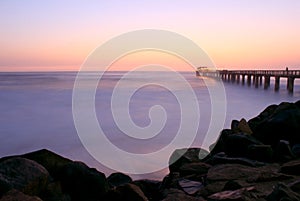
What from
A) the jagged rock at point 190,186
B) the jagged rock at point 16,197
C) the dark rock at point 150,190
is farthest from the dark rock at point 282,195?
the jagged rock at point 16,197

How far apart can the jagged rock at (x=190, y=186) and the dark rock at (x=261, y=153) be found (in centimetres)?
155

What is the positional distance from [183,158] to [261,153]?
1.41 meters

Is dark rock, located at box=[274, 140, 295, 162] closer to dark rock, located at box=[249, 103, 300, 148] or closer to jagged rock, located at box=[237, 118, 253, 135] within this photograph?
dark rock, located at box=[249, 103, 300, 148]

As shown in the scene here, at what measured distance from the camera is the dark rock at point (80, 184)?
177 inches

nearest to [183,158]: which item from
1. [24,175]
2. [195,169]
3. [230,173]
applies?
[195,169]

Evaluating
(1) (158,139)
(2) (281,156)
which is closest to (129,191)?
(2) (281,156)

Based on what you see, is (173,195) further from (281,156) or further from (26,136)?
(26,136)

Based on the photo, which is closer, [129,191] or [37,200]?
[37,200]

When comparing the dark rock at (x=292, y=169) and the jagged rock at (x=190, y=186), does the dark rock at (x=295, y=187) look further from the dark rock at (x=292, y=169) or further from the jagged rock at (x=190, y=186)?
the jagged rock at (x=190, y=186)

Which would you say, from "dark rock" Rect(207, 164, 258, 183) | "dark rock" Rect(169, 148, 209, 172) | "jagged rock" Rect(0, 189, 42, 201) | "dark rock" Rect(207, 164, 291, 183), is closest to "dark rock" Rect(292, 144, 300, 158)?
"dark rock" Rect(207, 164, 291, 183)

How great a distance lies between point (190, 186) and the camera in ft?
16.0

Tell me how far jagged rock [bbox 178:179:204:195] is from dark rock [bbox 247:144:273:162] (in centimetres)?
155

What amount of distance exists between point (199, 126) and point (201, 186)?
10685 mm

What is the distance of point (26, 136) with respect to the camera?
524 inches
